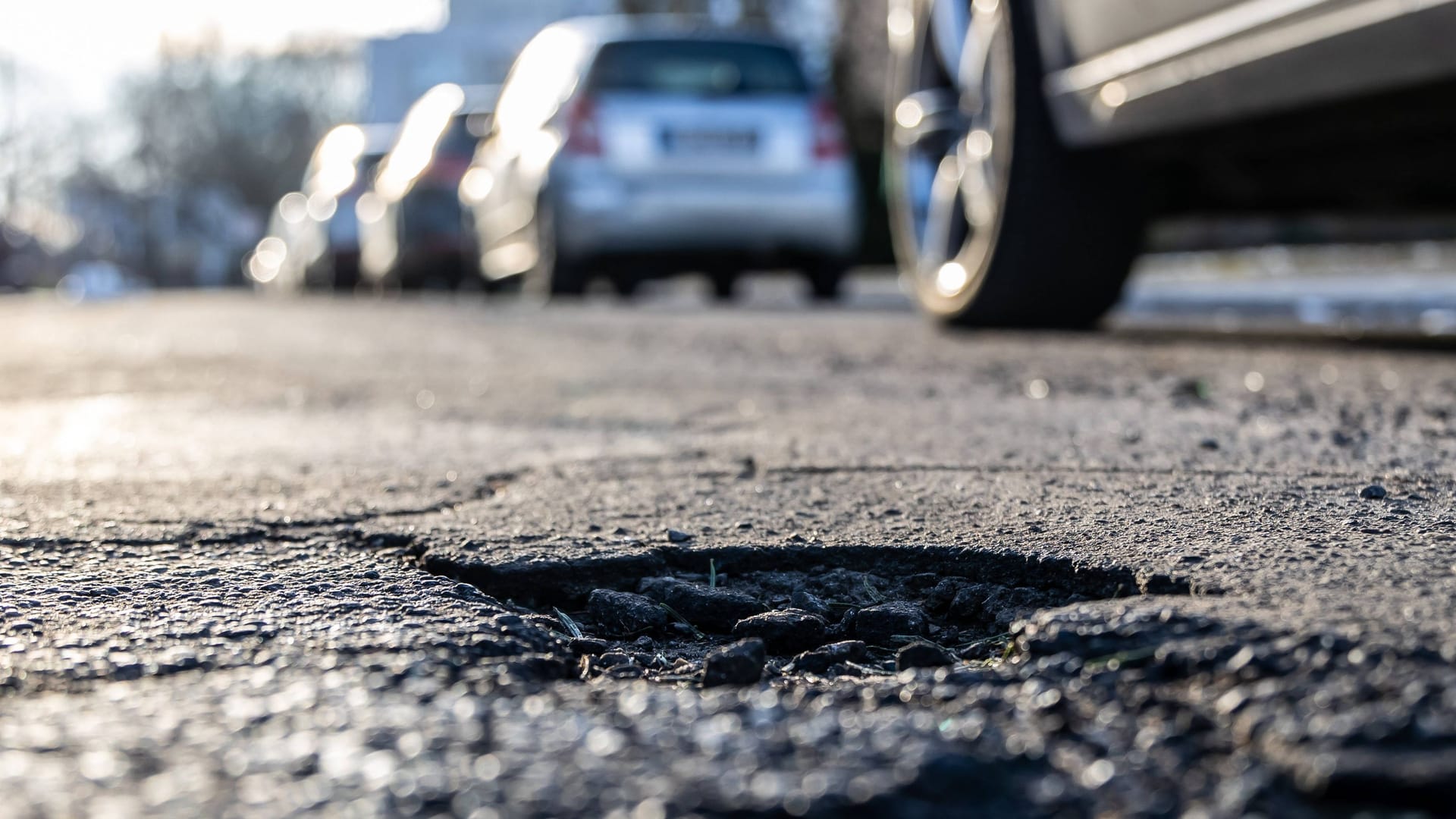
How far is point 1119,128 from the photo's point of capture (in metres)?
3.54

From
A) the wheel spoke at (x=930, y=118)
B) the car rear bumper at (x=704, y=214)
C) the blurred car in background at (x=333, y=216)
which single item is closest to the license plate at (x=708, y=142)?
the car rear bumper at (x=704, y=214)

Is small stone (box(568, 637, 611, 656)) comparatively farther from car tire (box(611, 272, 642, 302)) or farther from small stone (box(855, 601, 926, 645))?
car tire (box(611, 272, 642, 302))

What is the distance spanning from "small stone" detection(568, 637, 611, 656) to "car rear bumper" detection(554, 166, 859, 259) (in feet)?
23.6

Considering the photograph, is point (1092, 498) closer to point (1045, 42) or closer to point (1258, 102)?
point (1258, 102)

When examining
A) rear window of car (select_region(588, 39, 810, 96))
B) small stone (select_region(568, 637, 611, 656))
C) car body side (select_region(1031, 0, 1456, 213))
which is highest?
rear window of car (select_region(588, 39, 810, 96))

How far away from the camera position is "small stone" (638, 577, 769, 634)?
1500mm

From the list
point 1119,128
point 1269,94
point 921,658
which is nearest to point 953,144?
point 1119,128

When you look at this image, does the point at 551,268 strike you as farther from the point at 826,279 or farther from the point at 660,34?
the point at 826,279

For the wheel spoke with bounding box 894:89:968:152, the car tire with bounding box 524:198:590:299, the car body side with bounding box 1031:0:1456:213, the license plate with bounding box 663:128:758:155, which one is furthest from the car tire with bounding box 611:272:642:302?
the car body side with bounding box 1031:0:1456:213

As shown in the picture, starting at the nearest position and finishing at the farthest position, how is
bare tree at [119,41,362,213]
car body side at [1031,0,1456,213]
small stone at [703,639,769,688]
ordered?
small stone at [703,639,769,688] → car body side at [1031,0,1456,213] → bare tree at [119,41,362,213]

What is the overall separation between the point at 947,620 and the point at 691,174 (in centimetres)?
715

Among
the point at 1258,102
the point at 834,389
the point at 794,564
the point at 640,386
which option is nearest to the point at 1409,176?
the point at 1258,102

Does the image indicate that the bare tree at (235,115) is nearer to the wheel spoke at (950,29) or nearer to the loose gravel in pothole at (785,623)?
the wheel spoke at (950,29)

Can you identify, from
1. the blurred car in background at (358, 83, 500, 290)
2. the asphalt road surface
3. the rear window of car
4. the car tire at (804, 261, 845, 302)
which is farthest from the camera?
the blurred car in background at (358, 83, 500, 290)
